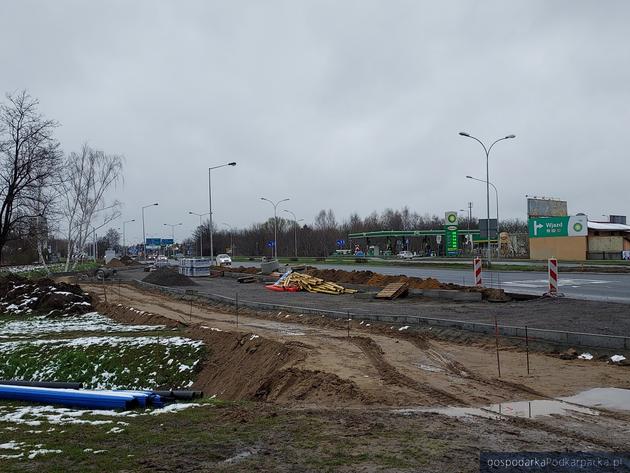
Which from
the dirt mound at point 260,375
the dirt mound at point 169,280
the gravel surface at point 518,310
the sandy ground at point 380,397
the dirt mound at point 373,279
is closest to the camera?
the sandy ground at point 380,397

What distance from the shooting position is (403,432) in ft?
20.3

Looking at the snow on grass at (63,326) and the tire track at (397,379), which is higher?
the tire track at (397,379)

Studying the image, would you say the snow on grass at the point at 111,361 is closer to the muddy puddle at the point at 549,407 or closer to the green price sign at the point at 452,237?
the muddy puddle at the point at 549,407

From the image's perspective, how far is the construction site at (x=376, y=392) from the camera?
5.55m

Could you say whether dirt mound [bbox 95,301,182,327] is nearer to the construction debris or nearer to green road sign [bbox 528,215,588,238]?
the construction debris

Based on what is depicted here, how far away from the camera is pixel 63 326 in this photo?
21484 mm

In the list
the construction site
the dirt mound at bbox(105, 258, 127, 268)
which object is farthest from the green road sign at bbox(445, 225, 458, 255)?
the dirt mound at bbox(105, 258, 127, 268)

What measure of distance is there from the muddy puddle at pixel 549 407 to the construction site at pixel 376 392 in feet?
0.09

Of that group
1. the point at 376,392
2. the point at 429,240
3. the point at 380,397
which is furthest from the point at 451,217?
the point at 380,397

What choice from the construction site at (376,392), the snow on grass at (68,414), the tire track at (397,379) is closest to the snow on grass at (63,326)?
the construction site at (376,392)

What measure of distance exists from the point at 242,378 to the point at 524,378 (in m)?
5.78

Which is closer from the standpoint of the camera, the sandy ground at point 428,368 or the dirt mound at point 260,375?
the sandy ground at point 428,368

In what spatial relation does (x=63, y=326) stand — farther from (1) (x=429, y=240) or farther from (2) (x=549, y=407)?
(1) (x=429, y=240)

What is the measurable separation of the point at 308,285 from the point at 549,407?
75.2 ft
